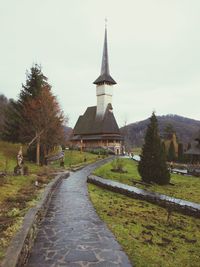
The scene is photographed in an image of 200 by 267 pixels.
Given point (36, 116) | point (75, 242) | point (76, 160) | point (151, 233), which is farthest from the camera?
point (76, 160)

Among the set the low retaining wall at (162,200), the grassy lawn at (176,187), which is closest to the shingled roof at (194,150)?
the grassy lawn at (176,187)

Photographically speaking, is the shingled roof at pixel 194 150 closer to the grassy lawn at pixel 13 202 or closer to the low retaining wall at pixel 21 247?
the grassy lawn at pixel 13 202

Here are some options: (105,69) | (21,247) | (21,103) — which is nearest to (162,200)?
(21,247)

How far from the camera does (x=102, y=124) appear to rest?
230 feet

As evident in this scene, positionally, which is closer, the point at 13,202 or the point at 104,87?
the point at 13,202

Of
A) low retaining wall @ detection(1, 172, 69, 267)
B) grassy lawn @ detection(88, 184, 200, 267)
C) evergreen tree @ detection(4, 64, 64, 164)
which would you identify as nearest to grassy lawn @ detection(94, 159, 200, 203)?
grassy lawn @ detection(88, 184, 200, 267)

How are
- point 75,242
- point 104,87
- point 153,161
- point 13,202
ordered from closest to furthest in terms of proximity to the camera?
point 75,242 → point 13,202 → point 153,161 → point 104,87

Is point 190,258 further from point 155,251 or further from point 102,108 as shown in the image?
point 102,108

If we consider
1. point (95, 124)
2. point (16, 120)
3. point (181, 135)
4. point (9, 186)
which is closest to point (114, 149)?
point (95, 124)

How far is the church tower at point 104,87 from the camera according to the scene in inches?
2844

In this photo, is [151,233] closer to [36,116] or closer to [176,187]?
[176,187]

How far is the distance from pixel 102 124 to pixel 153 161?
44829 mm

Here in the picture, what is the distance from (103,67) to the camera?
7431 centimetres

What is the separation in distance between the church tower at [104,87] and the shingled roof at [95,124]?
142cm
